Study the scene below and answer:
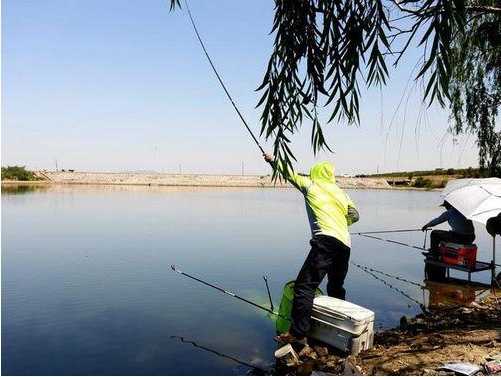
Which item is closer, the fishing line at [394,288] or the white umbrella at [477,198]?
the white umbrella at [477,198]

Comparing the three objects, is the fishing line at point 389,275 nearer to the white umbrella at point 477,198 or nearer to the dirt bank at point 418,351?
→ the white umbrella at point 477,198

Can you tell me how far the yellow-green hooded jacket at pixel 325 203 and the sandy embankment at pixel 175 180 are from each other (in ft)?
Result: 214

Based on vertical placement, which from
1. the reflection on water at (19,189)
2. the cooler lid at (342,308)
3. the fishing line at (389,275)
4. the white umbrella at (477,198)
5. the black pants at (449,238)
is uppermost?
the white umbrella at (477,198)

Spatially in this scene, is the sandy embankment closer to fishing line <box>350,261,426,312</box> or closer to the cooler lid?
fishing line <box>350,261,426,312</box>

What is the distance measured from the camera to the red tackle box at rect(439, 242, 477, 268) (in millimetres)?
9203

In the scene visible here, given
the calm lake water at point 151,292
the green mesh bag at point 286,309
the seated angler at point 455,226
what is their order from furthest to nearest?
the seated angler at point 455,226, the calm lake water at point 151,292, the green mesh bag at point 286,309

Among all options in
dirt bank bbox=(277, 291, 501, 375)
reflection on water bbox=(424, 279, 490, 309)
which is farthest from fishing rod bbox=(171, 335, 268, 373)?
reflection on water bbox=(424, 279, 490, 309)

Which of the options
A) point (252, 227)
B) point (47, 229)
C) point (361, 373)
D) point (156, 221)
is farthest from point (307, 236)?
point (361, 373)

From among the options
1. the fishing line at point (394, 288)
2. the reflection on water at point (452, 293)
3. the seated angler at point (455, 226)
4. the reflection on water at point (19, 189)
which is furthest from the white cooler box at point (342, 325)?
the reflection on water at point (19, 189)

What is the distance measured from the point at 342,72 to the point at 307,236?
588 inches

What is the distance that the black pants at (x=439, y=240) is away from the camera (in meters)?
9.39

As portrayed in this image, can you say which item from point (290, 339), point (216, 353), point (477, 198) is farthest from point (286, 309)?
point (477, 198)

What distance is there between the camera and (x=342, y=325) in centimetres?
529

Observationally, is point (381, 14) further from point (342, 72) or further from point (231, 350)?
point (231, 350)
